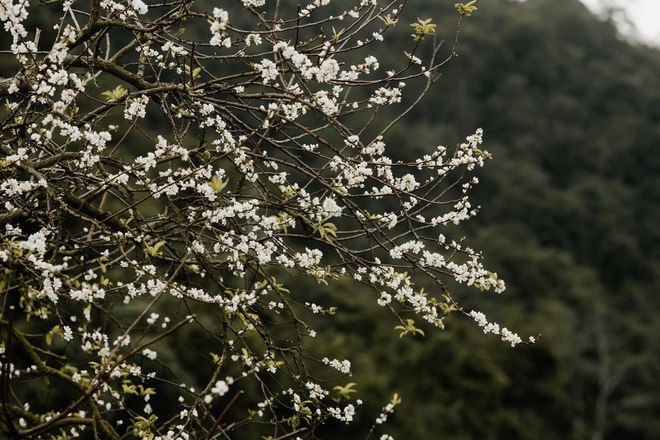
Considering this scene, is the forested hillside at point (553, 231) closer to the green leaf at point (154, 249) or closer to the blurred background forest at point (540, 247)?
the blurred background forest at point (540, 247)

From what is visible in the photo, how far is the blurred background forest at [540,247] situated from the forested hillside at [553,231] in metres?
0.07

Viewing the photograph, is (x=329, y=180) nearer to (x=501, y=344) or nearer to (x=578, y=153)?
(x=501, y=344)

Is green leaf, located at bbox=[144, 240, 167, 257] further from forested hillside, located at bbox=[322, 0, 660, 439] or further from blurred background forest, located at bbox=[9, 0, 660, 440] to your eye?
forested hillside, located at bbox=[322, 0, 660, 439]

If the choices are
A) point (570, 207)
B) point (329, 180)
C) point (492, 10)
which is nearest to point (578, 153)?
point (570, 207)

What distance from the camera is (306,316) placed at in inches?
650

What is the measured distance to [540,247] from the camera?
101 ft

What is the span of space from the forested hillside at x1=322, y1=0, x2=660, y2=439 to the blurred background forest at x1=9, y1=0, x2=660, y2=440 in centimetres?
7

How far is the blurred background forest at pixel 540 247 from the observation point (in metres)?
17.2

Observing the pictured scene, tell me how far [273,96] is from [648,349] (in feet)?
83.6

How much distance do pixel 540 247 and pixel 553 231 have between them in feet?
4.68

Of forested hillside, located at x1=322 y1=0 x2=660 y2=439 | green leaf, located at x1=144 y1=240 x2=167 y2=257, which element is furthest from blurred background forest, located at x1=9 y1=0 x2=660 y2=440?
green leaf, located at x1=144 y1=240 x2=167 y2=257

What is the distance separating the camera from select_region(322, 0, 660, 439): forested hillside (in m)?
17.6

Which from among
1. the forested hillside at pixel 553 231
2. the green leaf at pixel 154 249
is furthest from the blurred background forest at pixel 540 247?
the green leaf at pixel 154 249

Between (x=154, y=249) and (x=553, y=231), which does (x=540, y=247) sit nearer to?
(x=553, y=231)
